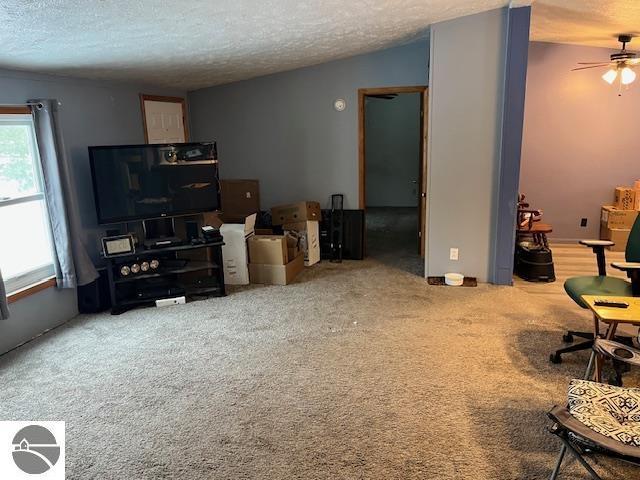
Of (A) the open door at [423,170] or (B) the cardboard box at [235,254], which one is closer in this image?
(B) the cardboard box at [235,254]

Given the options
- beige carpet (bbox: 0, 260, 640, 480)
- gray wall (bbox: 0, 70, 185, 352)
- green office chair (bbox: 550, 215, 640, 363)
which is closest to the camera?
→ beige carpet (bbox: 0, 260, 640, 480)

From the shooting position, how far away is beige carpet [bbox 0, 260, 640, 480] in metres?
2.32

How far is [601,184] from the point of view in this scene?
6.18m

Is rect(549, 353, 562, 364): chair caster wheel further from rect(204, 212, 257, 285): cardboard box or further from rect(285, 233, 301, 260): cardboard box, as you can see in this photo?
rect(204, 212, 257, 285): cardboard box

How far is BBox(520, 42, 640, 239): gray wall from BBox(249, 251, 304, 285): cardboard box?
344 cm

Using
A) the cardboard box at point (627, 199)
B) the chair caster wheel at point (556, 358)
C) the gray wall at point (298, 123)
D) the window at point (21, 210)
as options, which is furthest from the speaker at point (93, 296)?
the cardboard box at point (627, 199)

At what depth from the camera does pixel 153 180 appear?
4.56 meters

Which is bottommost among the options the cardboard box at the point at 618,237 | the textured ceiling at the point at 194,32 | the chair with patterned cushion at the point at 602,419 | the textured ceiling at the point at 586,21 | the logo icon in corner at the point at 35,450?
the logo icon in corner at the point at 35,450

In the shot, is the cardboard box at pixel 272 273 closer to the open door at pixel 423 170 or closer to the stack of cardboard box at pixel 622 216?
the open door at pixel 423 170

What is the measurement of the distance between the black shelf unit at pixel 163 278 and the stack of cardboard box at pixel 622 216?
4.74 m

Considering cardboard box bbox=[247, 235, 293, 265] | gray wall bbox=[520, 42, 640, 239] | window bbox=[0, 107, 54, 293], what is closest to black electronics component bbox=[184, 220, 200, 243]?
cardboard box bbox=[247, 235, 293, 265]

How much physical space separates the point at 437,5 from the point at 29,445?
4.10m

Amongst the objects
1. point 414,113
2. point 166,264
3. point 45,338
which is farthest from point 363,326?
point 414,113

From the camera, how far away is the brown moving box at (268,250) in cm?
492
